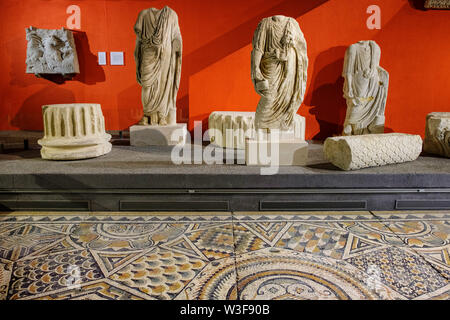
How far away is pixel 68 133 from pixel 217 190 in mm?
2055

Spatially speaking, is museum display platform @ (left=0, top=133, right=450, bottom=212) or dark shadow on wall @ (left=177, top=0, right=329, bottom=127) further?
dark shadow on wall @ (left=177, top=0, right=329, bottom=127)

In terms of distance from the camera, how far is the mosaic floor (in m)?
2.17

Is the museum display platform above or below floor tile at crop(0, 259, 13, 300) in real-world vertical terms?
above

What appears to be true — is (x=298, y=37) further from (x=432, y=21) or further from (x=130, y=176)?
(x=432, y=21)

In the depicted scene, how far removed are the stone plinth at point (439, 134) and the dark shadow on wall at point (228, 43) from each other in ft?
8.75

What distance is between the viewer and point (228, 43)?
5.82 metres

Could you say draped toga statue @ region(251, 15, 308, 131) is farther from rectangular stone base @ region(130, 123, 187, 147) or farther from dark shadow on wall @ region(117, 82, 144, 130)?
dark shadow on wall @ region(117, 82, 144, 130)

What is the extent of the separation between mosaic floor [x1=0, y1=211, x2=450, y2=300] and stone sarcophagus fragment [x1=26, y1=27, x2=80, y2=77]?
3.35m

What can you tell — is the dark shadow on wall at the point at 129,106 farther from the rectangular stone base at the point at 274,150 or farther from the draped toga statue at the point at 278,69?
the rectangular stone base at the point at 274,150

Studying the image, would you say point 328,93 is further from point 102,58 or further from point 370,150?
point 102,58

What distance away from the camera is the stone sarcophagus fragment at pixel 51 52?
18.6ft

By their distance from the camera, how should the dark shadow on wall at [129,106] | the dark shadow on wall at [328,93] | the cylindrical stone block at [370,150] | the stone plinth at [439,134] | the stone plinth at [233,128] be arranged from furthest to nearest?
the dark shadow on wall at [129,106]
the dark shadow on wall at [328,93]
the stone plinth at [233,128]
the stone plinth at [439,134]
the cylindrical stone block at [370,150]

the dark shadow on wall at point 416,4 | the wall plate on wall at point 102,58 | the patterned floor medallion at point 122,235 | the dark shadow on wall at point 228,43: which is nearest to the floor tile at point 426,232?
the patterned floor medallion at point 122,235

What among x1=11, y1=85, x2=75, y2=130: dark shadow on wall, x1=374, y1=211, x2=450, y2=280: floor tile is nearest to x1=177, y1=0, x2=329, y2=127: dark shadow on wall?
x1=11, y1=85, x2=75, y2=130: dark shadow on wall
